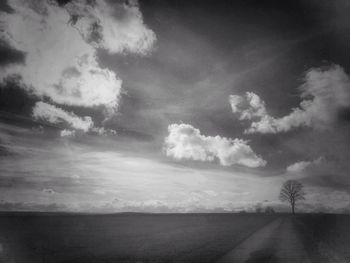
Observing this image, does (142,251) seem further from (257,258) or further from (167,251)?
(257,258)

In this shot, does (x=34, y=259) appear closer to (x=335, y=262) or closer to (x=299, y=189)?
(x=335, y=262)

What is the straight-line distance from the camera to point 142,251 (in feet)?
83.3

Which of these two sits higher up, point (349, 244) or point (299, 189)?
point (299, 189)

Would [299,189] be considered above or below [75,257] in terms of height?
above

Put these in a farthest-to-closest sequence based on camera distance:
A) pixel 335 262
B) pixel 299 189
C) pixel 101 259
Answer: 1. pixel 299 189
2. pixel 101 259
3. pixel 335 262

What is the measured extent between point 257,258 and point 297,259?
2.59m

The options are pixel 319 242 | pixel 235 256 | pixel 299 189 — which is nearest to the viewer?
pixel 235 256

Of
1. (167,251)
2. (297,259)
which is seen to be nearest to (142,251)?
(167,251)

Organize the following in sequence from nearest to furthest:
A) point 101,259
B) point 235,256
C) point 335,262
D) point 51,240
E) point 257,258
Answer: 1. point 335,262
2. point 257,258
3. point 235,256
4. point 101,259
5. point 51,240

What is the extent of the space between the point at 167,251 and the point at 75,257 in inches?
321

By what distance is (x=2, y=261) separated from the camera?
2292 cm

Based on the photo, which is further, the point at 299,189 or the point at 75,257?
the point at 299,189

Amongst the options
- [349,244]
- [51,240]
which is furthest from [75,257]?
[349,244]

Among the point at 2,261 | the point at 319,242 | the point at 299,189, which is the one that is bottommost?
the point at 2,261
